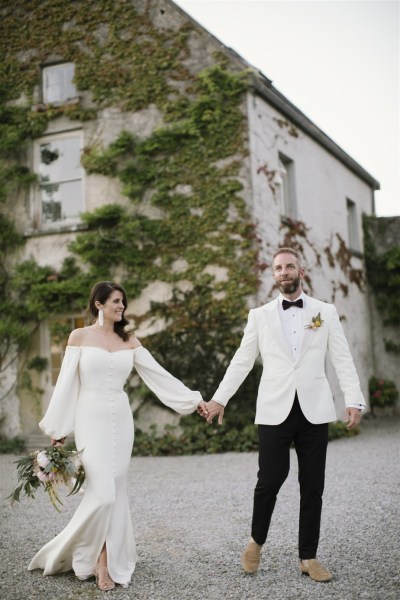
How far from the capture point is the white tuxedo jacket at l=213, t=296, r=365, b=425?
4398 mm

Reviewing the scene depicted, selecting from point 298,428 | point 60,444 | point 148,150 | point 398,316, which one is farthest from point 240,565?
point 398,316

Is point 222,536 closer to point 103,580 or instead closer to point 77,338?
point 103,580

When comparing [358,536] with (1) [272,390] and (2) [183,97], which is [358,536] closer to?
(1) [272,390]

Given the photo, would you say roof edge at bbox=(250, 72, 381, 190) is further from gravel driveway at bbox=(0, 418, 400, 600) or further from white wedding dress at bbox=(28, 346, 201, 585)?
white wedding dress at bbox=(28, 346, 201, 585)

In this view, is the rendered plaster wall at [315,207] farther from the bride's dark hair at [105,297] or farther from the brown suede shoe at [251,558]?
the brown suede shoe at [251,558]

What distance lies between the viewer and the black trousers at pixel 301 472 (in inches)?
169

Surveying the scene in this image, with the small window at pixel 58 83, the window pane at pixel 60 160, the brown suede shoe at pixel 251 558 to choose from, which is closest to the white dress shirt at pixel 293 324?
the brown suede shoe at pixel 251 558

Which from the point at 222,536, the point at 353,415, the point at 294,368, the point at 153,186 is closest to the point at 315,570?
the point at 353,415

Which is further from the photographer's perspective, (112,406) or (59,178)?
(59,178)

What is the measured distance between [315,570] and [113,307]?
2173 millimetres

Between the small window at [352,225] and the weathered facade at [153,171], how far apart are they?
297 cm

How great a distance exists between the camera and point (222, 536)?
5.43 m

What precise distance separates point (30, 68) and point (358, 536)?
10.7 m

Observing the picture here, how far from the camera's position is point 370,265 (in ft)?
53.9
